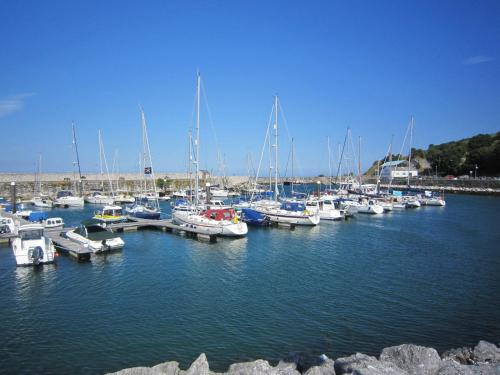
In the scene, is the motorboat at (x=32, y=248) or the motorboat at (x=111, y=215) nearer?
the motorboat at (x=32, y=248)

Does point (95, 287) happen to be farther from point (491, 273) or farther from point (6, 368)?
point (491, 273)

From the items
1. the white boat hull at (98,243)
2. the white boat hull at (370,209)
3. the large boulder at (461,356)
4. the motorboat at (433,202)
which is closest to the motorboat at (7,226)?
the white boat hull at (98,243)

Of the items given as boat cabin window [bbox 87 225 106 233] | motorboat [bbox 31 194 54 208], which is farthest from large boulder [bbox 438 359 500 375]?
motorboat [bbox 31 194 54 208]

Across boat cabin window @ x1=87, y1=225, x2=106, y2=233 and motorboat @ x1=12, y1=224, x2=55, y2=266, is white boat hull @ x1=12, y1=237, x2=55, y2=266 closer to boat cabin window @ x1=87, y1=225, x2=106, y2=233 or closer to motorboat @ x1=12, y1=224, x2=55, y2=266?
motorboat @ x1=12, y1=224, x2=55, y2=266

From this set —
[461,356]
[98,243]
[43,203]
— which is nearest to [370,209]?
[98,243]

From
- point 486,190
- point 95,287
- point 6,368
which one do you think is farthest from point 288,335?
point 486,190

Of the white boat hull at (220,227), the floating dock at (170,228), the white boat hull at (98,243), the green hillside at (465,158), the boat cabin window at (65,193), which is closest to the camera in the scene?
the white boat hull at (98,243)

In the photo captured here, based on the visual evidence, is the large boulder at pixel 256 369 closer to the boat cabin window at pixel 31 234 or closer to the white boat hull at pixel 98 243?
the boat cabin window at pixel 31 234

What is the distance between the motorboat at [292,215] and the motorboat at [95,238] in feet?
66.7

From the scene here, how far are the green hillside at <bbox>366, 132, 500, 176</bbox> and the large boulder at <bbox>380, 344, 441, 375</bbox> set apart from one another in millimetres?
132590

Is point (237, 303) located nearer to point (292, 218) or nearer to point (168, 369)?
point (168, 369)

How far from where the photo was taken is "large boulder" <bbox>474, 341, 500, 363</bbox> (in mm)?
12765

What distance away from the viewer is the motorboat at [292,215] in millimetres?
46781

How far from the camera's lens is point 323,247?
3528cm
